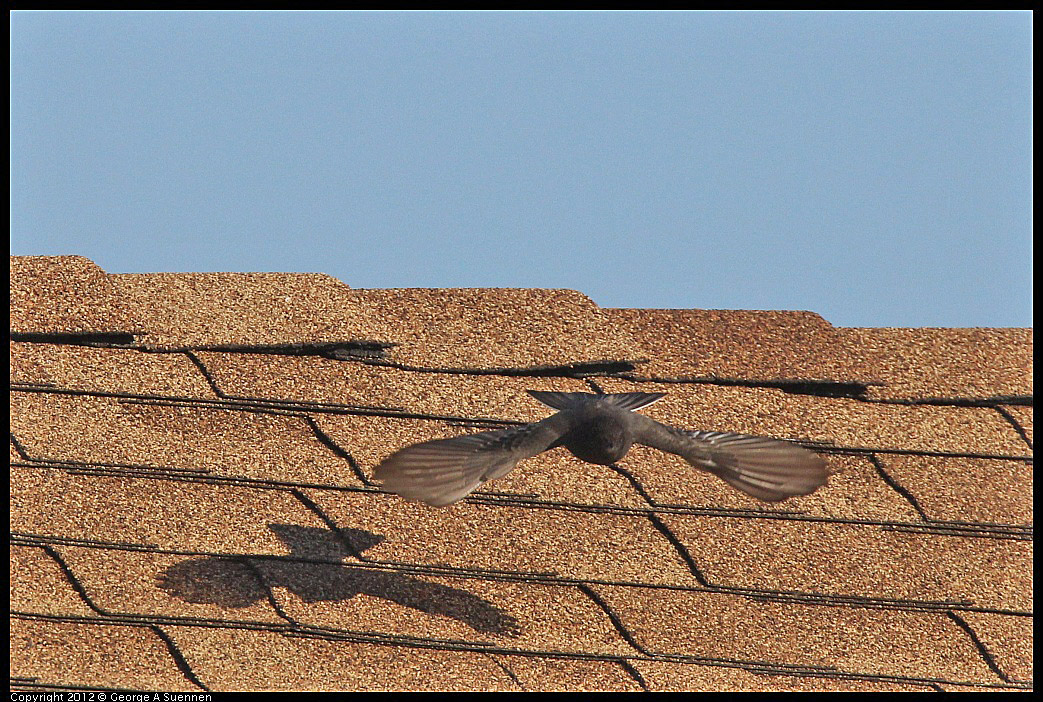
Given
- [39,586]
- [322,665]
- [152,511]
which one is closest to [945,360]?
[322,665]

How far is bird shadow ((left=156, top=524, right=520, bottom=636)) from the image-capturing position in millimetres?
5742

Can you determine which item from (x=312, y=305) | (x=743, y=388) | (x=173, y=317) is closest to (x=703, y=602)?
(x=743, y=388)

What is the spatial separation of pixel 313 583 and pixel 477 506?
75 centimetres

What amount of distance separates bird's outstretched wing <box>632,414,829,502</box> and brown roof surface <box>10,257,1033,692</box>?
0.49 m

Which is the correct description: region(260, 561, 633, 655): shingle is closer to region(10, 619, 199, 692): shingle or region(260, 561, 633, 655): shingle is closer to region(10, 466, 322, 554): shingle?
region(10, 466, 322, 554): shingle

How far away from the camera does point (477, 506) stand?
6133 millimetres

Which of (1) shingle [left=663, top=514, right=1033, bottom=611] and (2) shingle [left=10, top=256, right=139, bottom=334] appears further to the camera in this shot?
(2) shingle [left=10, top=256, right=139, bottom=334]

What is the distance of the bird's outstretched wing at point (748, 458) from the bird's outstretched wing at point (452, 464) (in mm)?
455

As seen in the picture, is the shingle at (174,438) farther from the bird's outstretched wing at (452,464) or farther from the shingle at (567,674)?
the shingle at (567,674)

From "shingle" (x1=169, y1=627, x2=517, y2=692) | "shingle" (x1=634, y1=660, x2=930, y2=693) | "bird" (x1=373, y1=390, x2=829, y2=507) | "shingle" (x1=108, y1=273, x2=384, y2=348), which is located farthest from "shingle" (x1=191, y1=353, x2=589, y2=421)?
"shingle" (x1=634, y1=660, x2=930, y2=693)

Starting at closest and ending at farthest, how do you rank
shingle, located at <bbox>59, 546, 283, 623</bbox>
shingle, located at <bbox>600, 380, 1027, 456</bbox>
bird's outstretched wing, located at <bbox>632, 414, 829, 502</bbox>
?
bird's outstretched wing, located at <bbox>632, 414, 829, 502</bbox>, shingle, located at <bbox>59, 546, 283, 623</bbox>, shingle, located at <bbox>600, 380, 1027, 456</bbox>

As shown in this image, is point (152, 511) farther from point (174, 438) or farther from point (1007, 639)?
point (1007, 639)

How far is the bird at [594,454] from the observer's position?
5477mm

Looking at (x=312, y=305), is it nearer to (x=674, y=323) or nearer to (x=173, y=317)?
(x=173, y=317)
